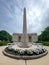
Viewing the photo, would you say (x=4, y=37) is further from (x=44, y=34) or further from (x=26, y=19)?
(x=26, y=19)

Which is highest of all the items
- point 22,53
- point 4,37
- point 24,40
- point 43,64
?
point 4,37

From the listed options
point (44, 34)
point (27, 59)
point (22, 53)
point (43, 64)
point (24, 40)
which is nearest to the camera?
point (43, 64)

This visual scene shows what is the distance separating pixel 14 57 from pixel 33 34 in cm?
3355

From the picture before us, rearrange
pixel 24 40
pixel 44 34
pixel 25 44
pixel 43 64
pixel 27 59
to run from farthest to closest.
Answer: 1. pixel 44 34
2. pixel 24 40
3. pixel 25 44
4. pixel 27 59
5. pixel 43 64

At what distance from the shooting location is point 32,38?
41.5 m

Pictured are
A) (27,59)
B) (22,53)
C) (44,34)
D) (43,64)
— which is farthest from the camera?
(44,34)

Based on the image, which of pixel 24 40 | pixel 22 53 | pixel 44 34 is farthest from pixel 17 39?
pixel 22 53

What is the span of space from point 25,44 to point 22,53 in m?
4.34

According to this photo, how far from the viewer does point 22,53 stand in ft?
29.5

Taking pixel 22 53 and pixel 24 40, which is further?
pixel 24 40

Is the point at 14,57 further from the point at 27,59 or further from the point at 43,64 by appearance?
the point at 43,64

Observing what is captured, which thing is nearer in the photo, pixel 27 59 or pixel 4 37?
pixel 27 59

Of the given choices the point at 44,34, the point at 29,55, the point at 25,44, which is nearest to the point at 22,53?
the point at 29,55

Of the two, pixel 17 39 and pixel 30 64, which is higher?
pixel 17 39
